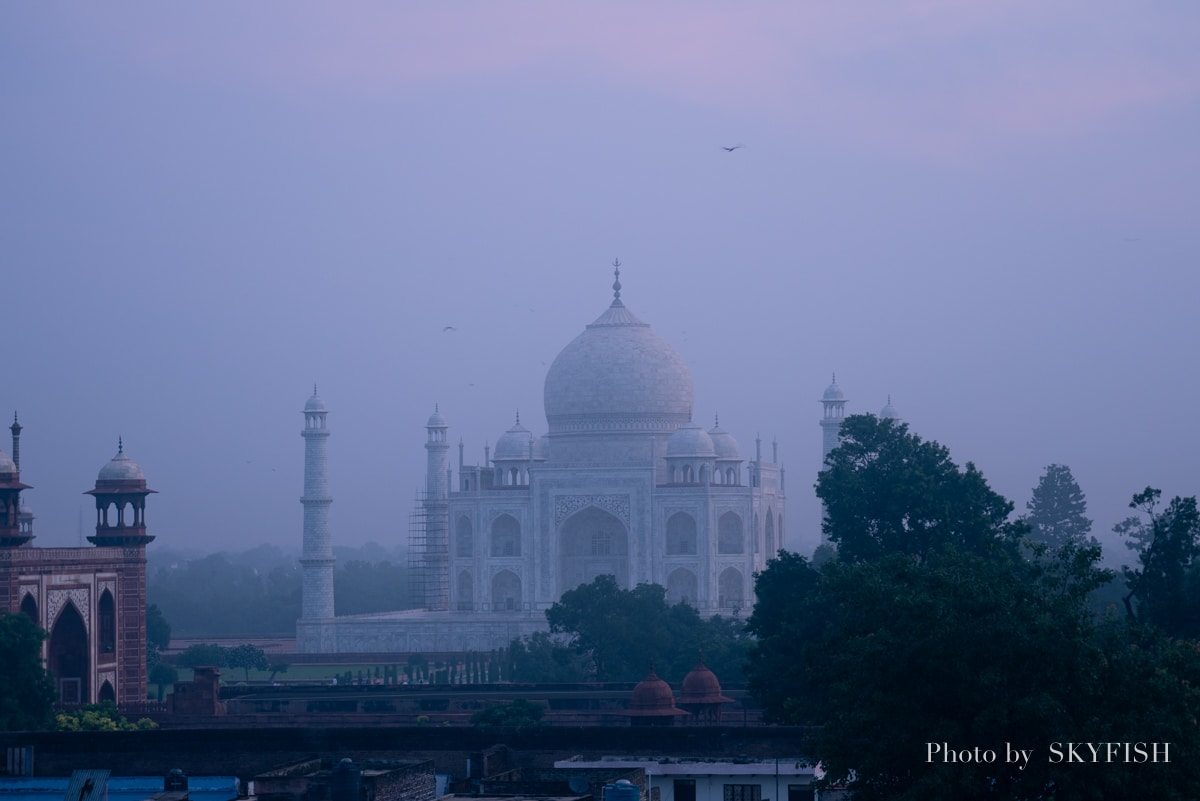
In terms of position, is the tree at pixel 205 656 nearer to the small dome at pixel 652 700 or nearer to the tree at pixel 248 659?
the tree at pixel 248 659

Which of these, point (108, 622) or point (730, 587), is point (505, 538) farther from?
point (108, 622)

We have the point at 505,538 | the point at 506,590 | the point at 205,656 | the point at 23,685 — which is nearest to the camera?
the point at 23,685

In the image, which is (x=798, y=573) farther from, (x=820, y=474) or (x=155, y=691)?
(x=155, y=691)

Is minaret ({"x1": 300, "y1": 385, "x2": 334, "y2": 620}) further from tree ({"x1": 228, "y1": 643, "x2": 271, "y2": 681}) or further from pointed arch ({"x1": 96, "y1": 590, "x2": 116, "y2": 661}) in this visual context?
pointed arch ({"x1": 96, "y1": 590, "x2": 116, "y2": 661})

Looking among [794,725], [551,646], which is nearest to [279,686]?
[551,646]

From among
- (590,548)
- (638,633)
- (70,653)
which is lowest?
(70,653)

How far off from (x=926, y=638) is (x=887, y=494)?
12.7 m

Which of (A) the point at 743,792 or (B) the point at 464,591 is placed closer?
(A) the point at 743,792

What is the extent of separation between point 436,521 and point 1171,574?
104 feet

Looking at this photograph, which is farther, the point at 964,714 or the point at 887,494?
the point at 887,494

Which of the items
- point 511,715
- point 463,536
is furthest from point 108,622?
point 463,536

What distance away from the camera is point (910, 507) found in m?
28.2

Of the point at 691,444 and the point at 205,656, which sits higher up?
the point at 691,444

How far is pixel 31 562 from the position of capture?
35531mm
